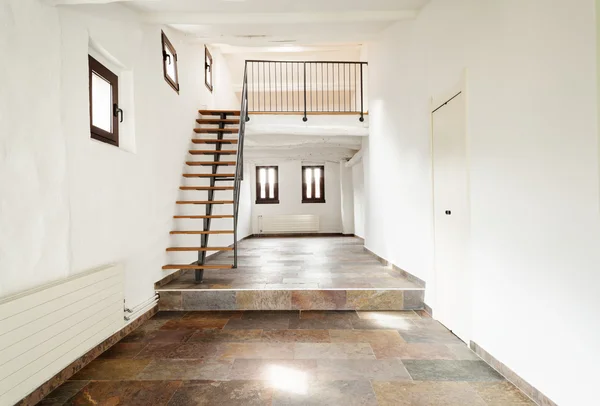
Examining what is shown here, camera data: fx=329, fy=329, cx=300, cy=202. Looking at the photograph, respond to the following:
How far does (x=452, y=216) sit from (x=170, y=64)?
4089 millimetres

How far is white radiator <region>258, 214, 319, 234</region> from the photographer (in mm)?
11352

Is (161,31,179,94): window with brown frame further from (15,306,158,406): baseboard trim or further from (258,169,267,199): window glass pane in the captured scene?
(258,169,267,199): window glass pane

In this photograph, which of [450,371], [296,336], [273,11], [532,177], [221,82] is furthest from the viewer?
[221,82]

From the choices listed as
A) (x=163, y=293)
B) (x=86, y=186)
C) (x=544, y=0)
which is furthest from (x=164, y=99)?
(x=544, y=0)

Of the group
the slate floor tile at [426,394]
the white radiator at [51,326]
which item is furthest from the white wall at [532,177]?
the white radiator at [51,326]

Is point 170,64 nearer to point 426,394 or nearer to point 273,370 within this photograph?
point 273,370

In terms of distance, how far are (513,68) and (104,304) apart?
11.3 feet

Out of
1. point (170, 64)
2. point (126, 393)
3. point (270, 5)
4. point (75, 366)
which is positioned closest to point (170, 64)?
point (170, 64)

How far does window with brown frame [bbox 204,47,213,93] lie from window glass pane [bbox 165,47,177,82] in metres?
1.86

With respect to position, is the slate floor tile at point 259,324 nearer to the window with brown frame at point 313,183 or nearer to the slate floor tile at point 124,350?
the slate floor tile at point 124,350

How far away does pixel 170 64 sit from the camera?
4.56m

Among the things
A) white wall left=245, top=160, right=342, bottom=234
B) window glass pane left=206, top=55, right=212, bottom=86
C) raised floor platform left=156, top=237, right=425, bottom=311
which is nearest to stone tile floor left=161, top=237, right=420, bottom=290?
raised floor platform left=156, top=237, right=425, bottom=311

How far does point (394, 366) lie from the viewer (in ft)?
7.84

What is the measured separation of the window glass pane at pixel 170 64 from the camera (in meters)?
4.46
